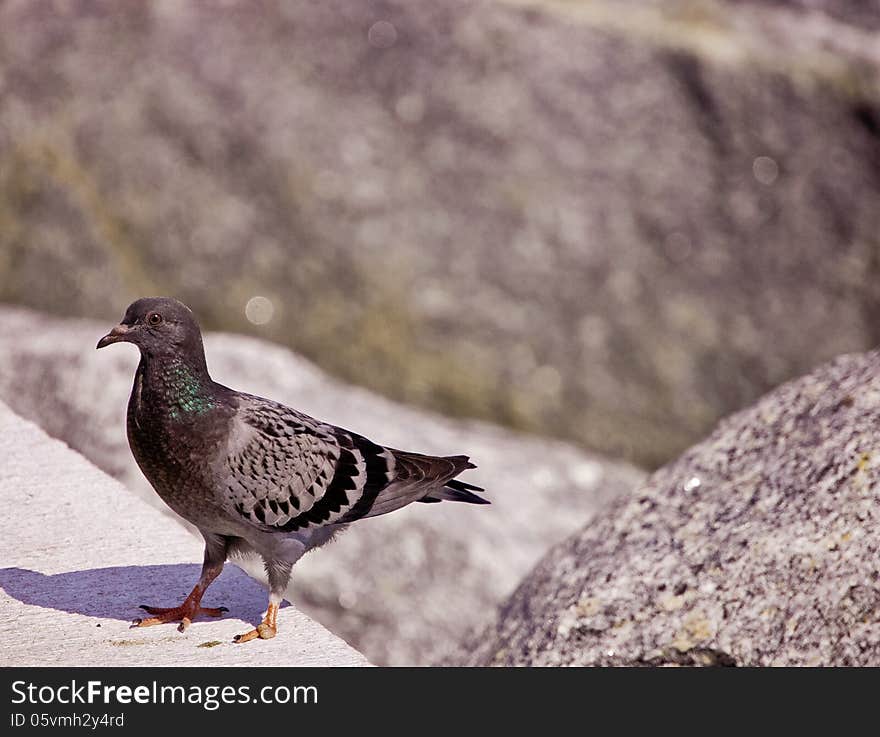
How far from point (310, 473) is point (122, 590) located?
90cm

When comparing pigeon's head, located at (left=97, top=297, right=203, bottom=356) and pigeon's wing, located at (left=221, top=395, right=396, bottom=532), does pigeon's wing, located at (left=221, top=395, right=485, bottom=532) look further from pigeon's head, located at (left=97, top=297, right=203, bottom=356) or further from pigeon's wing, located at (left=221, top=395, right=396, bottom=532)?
pigeon's head, located at (left=97, top=297, right=203, bottom=356)

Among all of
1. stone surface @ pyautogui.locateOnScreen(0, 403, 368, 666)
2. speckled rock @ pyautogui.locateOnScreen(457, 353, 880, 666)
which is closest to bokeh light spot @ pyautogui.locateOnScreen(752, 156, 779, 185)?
speckled rock @ pyautogui.locateOnScreen(457, 353, 880, 666)

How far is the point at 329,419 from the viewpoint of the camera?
8.68m

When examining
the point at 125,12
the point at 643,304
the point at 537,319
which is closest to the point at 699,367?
the point at 643,304

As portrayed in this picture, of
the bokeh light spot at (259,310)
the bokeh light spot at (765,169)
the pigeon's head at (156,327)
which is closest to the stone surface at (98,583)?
the pigeon's head at (156,327)

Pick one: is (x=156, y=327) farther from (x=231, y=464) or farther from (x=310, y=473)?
(x=310, y=473)

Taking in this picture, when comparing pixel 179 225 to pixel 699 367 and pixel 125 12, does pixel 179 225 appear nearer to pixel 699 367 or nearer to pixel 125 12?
pixel 125 12

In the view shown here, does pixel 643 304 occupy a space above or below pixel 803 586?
above

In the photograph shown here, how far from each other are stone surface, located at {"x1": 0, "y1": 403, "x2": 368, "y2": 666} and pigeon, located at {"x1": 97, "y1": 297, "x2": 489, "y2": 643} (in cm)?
12

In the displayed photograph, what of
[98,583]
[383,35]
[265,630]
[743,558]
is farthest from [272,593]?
[383,35]

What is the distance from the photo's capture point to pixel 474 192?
9.43 metres

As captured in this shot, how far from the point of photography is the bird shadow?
15.2 feet

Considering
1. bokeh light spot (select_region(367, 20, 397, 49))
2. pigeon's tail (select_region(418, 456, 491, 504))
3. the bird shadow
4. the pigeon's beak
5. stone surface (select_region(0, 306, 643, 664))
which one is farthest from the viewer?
bokeh light spot (select_region(367, 20, 397, 49))
